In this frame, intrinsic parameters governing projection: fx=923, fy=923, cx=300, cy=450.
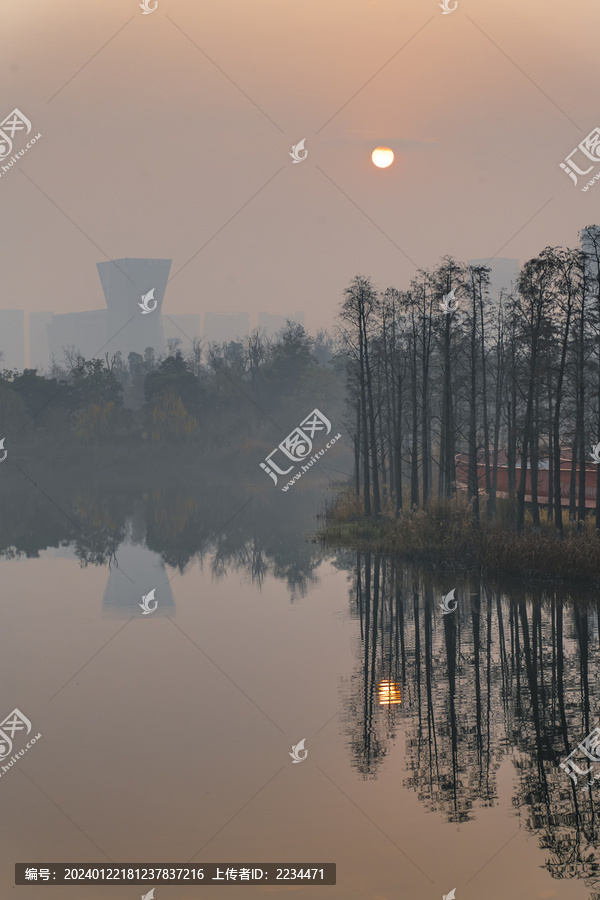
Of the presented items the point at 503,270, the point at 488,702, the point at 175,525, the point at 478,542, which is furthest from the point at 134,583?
the point at 503,270

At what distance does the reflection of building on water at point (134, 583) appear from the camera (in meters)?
23.9

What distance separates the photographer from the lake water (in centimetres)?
1015

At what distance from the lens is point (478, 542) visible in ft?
96.2

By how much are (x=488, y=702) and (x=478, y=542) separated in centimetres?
1476

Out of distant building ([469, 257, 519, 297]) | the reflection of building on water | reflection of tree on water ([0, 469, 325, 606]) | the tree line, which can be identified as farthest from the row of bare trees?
distant building ([469, 257, 519, 297])

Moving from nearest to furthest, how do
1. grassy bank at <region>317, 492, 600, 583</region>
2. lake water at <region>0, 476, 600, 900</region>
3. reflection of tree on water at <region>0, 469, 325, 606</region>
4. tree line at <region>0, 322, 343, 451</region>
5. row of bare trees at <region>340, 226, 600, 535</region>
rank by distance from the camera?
1. lake water at <region>0, 476, 600, 900</region>
2. grassy bank at <region>317, 492, 600, 583</region>
3. row of bare trees at <region>340, 226, 600, 535</region>
4. reflection of tree on water at <region>0, 469, 325, 606</region>
5. tree line at <region>0, 322, 343, 451</region>

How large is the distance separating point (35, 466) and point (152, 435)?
12875 millimetres

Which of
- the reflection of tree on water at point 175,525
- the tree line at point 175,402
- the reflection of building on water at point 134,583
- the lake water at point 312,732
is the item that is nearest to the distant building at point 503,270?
the tree line at point 175,402

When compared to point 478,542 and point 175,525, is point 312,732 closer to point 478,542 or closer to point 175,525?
point 478,542

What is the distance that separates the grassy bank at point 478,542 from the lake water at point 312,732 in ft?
5.17

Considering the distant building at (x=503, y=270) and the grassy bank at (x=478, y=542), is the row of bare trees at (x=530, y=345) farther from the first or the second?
the distant building at (x=503, y=270)

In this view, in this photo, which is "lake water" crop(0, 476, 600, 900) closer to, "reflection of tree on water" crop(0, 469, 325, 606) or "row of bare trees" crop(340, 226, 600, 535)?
"reflection of tree on water" crop(0, 469, 325, 606)

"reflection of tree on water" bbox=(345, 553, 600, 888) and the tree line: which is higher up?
the tree line

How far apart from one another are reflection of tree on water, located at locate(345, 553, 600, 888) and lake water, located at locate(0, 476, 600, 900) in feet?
0.15
